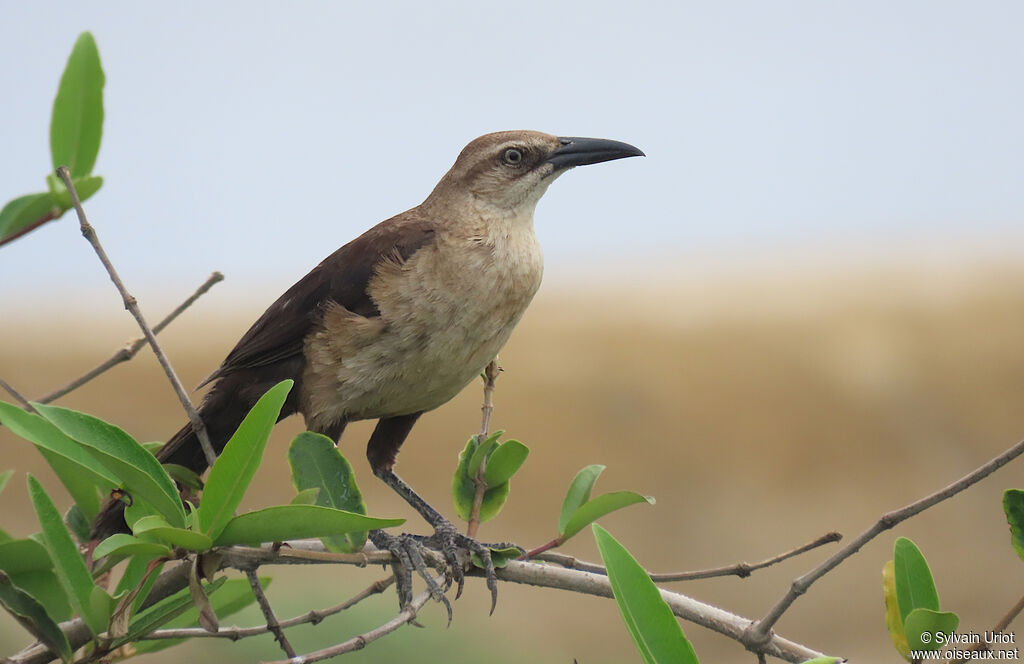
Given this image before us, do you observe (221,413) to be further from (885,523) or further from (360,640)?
(885,523)

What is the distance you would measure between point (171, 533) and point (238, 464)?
0.38 ft

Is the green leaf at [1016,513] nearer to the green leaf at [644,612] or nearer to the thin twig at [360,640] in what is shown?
the green leaf at [644,612]

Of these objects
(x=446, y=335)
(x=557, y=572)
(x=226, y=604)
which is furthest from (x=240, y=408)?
(x=557, y=572)

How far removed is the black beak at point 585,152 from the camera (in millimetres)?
2484

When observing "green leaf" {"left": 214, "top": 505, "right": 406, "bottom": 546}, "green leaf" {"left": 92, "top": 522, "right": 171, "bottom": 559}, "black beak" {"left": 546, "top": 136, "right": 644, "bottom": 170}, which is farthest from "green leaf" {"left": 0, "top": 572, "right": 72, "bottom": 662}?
"black beak" {"left": 546, "top": 136, "right": 644, "bottom": 170}

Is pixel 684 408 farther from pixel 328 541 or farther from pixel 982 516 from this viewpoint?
pixel 328 541

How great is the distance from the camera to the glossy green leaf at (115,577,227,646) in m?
1.36

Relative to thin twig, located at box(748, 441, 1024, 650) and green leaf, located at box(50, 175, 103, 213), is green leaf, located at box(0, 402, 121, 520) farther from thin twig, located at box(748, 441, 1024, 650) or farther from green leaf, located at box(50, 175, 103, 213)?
thin twig, located at box(748, 441, 1024, 650)

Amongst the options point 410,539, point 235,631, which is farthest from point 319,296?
point 235,631

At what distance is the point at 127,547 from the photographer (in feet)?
3.91

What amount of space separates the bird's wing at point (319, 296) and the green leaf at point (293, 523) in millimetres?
1112

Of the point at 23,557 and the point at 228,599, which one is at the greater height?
the point at 23,557

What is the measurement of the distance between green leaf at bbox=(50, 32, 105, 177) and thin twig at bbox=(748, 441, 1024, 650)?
151 centimetres

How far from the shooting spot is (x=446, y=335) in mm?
2225
